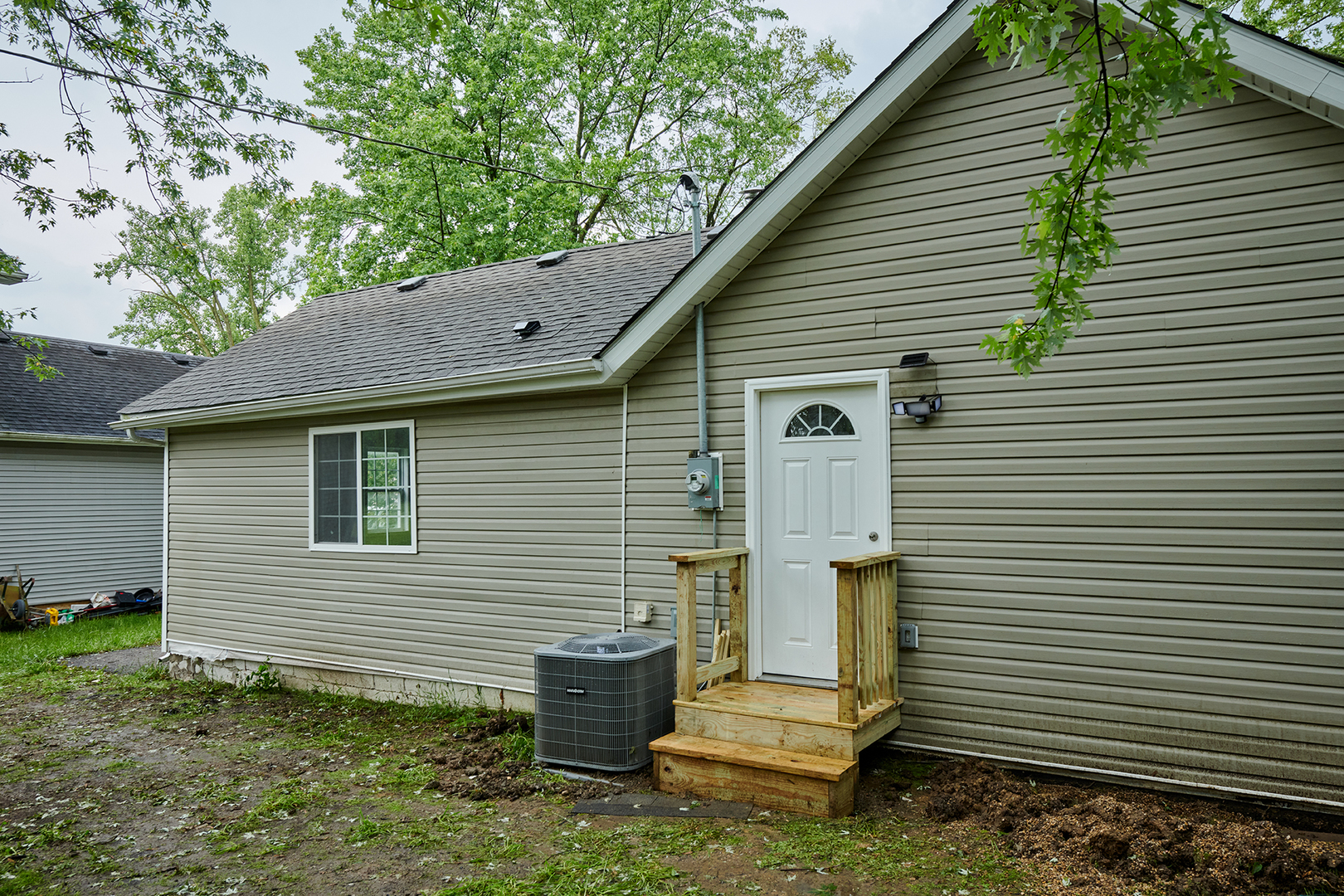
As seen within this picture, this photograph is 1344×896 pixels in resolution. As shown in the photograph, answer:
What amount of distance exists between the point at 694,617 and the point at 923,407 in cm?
196

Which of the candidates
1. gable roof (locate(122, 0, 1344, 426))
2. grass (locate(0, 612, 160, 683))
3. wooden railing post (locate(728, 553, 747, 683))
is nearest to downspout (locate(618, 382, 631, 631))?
gable roof (locate(122, 0, 1344, 426))

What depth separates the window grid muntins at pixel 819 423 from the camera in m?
5.71

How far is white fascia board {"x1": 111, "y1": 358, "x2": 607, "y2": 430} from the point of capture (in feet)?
21.1

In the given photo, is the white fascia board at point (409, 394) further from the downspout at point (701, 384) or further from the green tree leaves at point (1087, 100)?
the green tree leaves at point (1087, 100)

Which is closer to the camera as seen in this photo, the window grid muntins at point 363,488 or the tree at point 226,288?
the window grid muntins at point 363,488

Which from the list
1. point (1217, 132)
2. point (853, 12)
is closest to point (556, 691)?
point (1217, 132)

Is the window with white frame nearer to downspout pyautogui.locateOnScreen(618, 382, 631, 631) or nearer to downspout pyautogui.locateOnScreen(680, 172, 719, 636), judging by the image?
downspout pyautogui.locateOnScreen(618, 382, 631, 631)

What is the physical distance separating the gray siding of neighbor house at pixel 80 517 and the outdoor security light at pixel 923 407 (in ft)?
41.2

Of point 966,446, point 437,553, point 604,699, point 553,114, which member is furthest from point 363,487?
point 553,114

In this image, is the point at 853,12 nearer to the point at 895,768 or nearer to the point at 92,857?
the point at 895,768

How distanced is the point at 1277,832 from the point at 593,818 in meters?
3.38

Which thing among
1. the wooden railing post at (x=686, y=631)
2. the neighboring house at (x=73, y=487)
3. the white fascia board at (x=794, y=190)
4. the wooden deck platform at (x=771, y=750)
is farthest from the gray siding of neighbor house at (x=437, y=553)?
the neighboring house at (x=73, y=487)

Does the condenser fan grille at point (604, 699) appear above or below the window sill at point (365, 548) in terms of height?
below

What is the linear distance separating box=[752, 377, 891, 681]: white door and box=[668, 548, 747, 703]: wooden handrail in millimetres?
Result: 183
